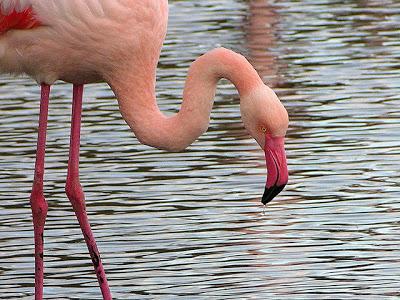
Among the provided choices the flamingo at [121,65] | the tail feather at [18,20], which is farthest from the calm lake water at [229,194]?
the tail feather at [18,20]

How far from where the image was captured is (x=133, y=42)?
900 cm

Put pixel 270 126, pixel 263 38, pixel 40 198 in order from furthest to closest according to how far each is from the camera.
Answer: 1. pixel 263 38
2. pixel 40 198
3. pixel 270 126

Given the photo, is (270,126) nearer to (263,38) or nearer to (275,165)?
(275,165)

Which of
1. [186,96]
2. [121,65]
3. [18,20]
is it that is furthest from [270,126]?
[18,20]

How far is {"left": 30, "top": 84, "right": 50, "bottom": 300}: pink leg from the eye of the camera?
29.8 ft

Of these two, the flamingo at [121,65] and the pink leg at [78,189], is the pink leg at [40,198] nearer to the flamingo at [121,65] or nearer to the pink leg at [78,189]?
the flamingo at [121,65]

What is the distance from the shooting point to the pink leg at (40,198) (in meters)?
9.08

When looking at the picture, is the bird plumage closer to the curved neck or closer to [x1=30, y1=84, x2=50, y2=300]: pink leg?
[x1=30, y1=84, x2=50, y2=300]: pink leg

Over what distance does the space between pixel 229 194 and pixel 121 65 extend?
8.14 ft

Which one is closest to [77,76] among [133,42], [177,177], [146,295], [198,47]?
[133,42]

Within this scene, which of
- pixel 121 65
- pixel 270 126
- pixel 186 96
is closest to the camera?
pixel 270 126

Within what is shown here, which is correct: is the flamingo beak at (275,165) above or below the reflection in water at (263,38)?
below

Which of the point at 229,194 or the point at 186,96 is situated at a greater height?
the point at 229,194

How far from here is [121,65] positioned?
358 inches
